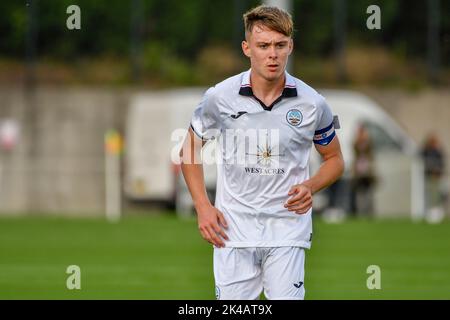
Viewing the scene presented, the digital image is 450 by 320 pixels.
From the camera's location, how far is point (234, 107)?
735cm

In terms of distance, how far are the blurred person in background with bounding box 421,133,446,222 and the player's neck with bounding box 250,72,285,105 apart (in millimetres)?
22386

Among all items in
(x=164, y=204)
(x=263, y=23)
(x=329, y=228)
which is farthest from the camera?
(x=164, y=204)

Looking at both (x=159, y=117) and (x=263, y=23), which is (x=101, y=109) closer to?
(x=159, y=117)

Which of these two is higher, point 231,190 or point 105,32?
point 105,32

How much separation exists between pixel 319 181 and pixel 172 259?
11.3 meters

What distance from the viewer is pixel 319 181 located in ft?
24.3

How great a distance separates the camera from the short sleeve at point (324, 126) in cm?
745

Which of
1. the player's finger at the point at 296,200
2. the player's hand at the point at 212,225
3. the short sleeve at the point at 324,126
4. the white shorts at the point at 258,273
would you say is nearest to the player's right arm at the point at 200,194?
the player's hand at the point at 212,225

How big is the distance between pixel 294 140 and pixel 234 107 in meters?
0.39

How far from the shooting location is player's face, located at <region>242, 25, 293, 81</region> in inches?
280

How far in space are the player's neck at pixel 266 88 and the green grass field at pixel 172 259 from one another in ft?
20.1

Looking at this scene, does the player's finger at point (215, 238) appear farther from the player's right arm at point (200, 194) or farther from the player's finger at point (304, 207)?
the player's finger at point (304, 207)

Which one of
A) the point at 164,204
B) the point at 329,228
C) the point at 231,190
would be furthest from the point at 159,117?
the point at 231,190

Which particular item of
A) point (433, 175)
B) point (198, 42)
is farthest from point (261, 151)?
point (198, 42)
